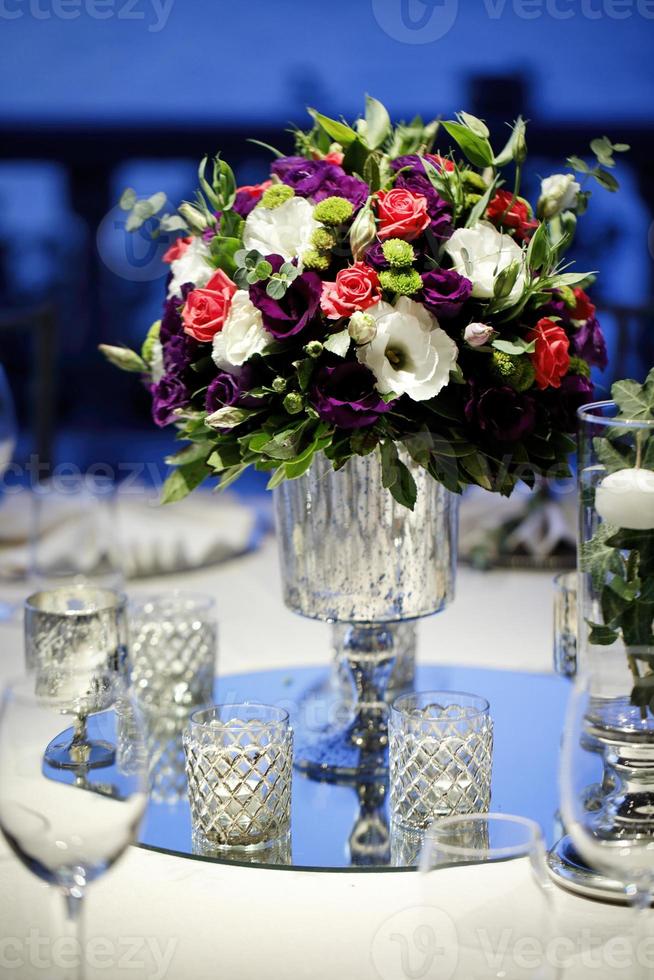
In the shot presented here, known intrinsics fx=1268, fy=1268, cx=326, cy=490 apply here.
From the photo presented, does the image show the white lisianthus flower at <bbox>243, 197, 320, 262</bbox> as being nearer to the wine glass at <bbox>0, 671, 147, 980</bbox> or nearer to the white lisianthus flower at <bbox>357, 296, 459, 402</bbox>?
the white lisianthus flower at <bbox>357, 296, 459, 402</bbox>

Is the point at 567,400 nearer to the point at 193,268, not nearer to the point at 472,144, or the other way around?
the point at 472,144

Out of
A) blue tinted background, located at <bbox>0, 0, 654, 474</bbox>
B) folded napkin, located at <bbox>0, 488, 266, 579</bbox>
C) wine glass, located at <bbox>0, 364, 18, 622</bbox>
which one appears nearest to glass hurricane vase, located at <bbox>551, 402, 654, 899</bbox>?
folded napkin, located at <bbox>0, 488, 266, 579</bbox>

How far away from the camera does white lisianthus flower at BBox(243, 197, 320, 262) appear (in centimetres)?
112

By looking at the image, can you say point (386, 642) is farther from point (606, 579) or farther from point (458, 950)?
point (458, 950)

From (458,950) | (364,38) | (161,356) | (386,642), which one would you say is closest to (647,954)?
(458,950)

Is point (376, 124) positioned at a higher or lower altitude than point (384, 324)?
higher

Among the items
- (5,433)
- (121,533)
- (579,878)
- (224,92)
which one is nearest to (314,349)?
(579,878)

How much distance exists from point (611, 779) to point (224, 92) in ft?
13.9

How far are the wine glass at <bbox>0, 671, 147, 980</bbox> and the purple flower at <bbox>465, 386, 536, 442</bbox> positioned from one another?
0.48m

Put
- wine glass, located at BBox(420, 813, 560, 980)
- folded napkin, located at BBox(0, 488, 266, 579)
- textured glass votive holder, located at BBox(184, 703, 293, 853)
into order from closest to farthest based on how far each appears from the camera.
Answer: wine glass, located at BBox(420, 813, 560, 980)
textured glass votive holder, located at BBox(184, 703, 293, 853)
folded napkin, located at BBox(0, 488, 266, 579)

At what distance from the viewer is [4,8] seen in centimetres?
457

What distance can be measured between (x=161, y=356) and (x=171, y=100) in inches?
147

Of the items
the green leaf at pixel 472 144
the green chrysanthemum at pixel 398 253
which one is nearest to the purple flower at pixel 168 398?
the green chrysanthemum at pixel 398 253

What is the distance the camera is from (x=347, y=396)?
1.09 meters
